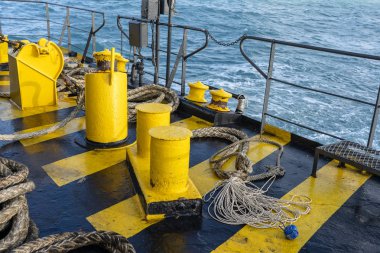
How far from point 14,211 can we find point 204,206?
1588mm

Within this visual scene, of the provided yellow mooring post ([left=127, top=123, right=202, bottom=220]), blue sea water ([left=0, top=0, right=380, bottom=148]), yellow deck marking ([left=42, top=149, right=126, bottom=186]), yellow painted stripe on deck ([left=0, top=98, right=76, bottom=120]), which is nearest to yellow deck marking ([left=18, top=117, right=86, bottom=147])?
yellow painted stripe on deck ([left=0, top=98, right=76, bottom=120])

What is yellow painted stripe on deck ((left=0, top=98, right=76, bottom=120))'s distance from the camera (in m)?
5.50

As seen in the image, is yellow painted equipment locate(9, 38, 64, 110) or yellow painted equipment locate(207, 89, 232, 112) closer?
yellow painted equipment locate(9, 38, 64, 110)

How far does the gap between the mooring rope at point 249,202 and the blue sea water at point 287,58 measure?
8.00m

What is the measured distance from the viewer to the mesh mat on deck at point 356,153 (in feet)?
12.1

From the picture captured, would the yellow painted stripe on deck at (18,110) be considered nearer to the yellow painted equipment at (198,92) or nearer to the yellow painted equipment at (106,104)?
the yellow painted equipment at (106,104)

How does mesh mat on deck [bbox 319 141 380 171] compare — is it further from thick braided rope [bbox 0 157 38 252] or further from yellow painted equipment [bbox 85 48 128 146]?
thick braided rope [bbox 0 157 38 252]

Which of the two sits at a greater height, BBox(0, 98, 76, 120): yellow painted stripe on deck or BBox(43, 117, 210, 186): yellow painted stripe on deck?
BBox(0, 98, 76, 120): yellow painted stripe on deck

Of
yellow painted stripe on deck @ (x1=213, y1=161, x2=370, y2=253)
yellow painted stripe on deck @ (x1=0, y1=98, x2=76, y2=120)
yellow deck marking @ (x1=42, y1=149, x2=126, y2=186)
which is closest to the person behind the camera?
yellow painted stripe on deck @ (x1=213, y1=161, x2=370, y2=253)

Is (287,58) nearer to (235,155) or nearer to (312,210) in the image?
(235,155)

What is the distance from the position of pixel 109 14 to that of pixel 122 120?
26670 mm

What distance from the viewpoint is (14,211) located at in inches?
103

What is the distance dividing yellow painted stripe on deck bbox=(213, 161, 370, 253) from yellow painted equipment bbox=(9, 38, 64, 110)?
162 inches

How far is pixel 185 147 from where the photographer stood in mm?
3105
